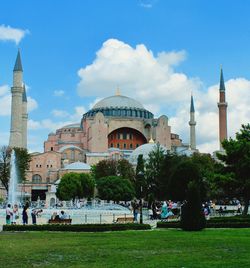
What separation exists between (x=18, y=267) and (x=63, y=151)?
73684mm

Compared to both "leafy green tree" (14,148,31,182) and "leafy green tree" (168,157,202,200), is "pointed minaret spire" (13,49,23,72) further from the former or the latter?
"leafy green tree" (168,157,202,200)

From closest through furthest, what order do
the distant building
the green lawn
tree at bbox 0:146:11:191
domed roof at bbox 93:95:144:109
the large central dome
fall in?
the green lawn < tree at bbox 0:146:11:191 < the distant building < the large central dome < domed roof at bbox 93:95:144:109

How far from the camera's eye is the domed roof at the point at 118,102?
89750 millimetres

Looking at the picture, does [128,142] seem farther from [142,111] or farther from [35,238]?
[35,238]

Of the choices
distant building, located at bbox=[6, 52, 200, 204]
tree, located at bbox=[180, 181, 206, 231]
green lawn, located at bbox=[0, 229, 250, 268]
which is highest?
distant building, located at bbox=[6, 52, 200, 204]

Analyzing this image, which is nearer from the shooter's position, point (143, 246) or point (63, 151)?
point (143, 246)

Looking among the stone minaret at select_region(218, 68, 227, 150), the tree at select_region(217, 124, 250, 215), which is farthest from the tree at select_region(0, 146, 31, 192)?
the tree at select_region(217, 124, 250, 215)

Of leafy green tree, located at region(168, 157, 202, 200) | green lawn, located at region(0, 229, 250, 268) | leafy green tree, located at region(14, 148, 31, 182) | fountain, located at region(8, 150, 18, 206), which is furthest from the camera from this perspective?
leafy green tree, located at region(14, 148, 31, 182)

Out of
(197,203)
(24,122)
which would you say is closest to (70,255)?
(197,203)

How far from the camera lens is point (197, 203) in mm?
17328

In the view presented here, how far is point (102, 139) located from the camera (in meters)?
81.0

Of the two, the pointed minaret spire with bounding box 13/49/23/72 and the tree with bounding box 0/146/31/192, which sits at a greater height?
the pointed minaret spire with bounding box 13/49/23/72

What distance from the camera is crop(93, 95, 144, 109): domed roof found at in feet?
294

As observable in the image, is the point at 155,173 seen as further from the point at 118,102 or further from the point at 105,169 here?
the point at 118,102
